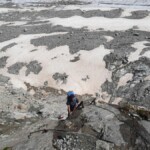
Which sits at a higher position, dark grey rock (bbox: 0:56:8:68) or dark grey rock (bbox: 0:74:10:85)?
dark grey rock (bbox: 0:56:8:68)

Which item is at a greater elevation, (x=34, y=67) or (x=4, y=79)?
(x=34, y=67)

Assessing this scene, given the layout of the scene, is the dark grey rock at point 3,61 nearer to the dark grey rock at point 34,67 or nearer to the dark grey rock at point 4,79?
the dark grey rock at point 4,79

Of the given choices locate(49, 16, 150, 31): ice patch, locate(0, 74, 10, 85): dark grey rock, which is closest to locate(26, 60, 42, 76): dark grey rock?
locate(0, 74, 10, 85): dark grey rock

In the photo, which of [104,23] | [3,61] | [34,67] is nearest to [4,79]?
[34,67]

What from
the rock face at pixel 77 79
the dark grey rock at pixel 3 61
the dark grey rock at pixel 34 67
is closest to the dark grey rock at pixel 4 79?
the rock face at pixel 77 79

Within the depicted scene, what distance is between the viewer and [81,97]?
114ft

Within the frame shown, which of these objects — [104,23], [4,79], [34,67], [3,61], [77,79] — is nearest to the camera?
[77,79]

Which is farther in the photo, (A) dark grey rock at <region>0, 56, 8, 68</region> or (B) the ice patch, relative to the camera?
(B) the ice patch

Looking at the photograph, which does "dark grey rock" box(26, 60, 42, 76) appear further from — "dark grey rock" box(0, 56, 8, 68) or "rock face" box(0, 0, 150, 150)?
"dark grey rock" box(0, 56, 8, 68)

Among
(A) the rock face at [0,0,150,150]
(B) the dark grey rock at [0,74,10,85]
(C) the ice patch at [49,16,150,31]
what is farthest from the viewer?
(C) the ice patch at [49,16,150,31]

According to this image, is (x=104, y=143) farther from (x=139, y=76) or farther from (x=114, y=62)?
(x=114, y=62)

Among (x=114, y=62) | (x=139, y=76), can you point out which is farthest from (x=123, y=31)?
(x=139, y=76)

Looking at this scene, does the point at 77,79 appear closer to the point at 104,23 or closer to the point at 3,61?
the point at 3,61

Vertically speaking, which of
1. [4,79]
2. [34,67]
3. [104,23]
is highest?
[104,23]
